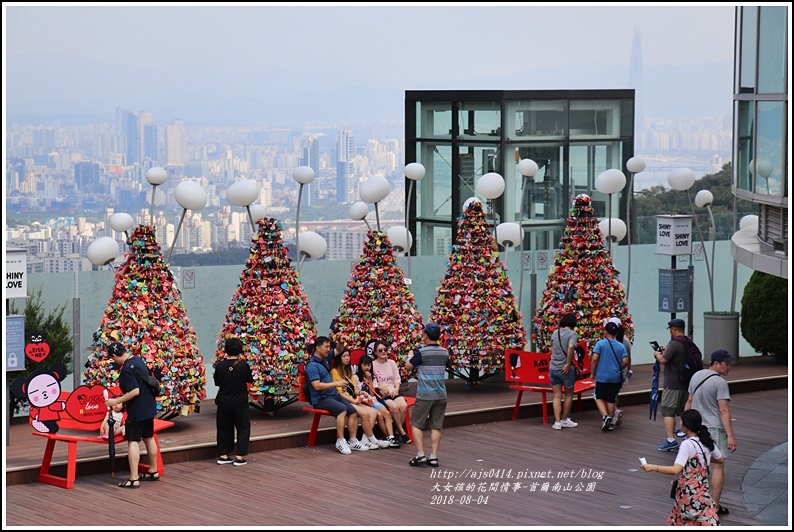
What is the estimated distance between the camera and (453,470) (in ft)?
38.6

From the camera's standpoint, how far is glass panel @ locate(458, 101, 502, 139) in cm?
1916

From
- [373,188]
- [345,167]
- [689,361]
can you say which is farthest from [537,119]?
[345,167]

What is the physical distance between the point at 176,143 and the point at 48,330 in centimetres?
2367

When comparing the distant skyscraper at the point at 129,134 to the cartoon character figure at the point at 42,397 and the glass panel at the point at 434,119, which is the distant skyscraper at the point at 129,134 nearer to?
the glass panel at the point at 434,119

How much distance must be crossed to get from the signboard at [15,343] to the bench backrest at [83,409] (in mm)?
1008

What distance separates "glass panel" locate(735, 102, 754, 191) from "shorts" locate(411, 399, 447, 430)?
13.5ft

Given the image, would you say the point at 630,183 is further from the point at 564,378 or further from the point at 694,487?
the point at 694,487

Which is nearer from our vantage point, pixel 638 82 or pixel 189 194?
pixel 189 194

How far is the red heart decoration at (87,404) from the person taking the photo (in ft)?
36.6

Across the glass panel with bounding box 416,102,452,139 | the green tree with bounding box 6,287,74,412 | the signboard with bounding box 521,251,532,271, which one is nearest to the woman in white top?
the green tree with bounding box 6,287,74,412

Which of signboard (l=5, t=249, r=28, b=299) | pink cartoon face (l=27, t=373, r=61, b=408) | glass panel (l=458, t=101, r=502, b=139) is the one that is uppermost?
glass panel (l=458, t=101, r=502, b=139)

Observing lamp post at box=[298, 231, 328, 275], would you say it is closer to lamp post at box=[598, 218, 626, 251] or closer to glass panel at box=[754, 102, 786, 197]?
lamp post at box=[598, 218, 626, 251]

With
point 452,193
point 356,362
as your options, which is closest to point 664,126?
point 452,193

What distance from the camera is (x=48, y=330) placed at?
46.2 feet
